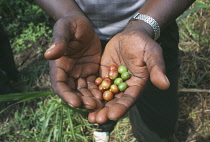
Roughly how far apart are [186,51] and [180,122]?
1262 millimetres

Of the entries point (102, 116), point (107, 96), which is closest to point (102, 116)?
point (102, 116)

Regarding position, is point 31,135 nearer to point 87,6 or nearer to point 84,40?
point 84,40

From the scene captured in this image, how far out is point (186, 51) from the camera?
371 centimetres

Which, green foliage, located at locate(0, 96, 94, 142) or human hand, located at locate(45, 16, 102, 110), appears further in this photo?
green foliage, located at locate(0, 96, 94, 142)

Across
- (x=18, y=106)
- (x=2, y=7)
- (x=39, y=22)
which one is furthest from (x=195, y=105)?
(x=2, y=7)

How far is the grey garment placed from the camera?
6.30 feet

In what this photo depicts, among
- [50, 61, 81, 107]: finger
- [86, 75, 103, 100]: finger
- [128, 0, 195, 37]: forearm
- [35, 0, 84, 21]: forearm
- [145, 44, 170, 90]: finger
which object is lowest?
[86, 75, 103, 100]: finger

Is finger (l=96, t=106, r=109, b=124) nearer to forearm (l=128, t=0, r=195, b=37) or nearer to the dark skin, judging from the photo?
the dark skin

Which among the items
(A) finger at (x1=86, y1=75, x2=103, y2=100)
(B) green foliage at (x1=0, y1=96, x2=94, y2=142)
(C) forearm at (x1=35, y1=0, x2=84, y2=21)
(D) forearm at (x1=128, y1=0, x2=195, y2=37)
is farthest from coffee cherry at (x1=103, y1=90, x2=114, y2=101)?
(B) green foliage at (x1=0, y1=96, x2=94, y2=142)

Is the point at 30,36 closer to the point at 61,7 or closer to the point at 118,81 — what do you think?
the point at 61,7

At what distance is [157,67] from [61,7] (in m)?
1.13

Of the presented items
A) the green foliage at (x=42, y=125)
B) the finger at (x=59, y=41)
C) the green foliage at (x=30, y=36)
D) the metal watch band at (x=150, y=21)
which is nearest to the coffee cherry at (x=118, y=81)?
the metal watch band at (x=150, y=21)

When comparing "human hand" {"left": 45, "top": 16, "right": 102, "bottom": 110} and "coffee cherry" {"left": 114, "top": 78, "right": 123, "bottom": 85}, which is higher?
"human hand" {"left": 45, "top": 16, "right": 102, "bottom": 110}

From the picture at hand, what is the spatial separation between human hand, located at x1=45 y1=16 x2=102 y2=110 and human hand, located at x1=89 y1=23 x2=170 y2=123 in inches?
6.0
